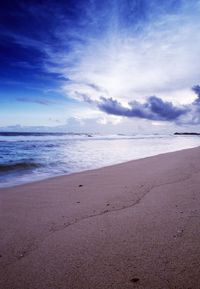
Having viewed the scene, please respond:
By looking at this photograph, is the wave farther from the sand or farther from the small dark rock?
the small dark rock

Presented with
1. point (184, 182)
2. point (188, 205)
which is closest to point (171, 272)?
point (188, 205)

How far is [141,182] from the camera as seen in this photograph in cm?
621

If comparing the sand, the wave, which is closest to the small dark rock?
the sand

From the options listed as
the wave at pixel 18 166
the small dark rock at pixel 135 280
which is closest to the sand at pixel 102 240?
the small dark rock at pixel 135 280

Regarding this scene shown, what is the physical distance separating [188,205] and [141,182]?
2.26 metres

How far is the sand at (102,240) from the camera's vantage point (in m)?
2.20

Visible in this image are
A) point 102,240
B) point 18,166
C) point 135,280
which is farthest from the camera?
point 18,166

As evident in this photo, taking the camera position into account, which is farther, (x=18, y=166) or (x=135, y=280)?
(x=18, y=166)

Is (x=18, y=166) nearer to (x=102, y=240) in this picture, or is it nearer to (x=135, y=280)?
(x=102, y=240)

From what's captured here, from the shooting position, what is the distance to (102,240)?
2.92 metres

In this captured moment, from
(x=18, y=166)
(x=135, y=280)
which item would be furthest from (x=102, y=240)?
(x=18, y=166)

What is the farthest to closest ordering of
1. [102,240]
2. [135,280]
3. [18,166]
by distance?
[18,166] → [102,240] → [135,280]

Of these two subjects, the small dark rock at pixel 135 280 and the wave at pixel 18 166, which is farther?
the wave at pixel 18 166

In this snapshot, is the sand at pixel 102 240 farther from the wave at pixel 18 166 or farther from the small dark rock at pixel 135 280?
the wave at pixel 18 166
